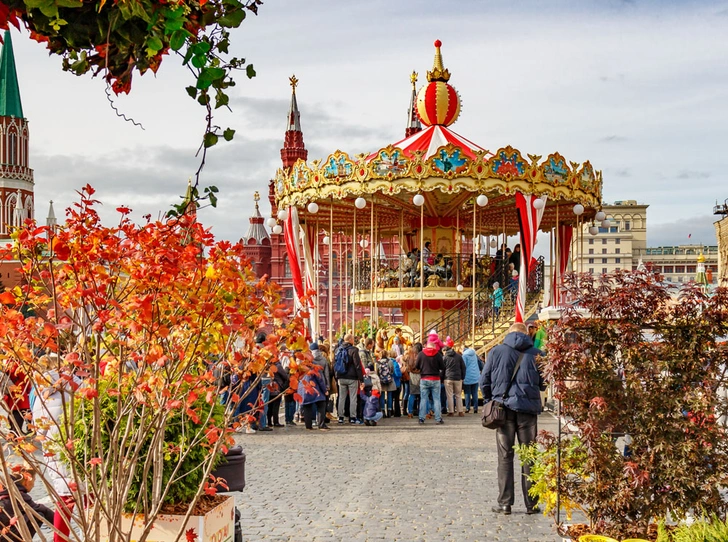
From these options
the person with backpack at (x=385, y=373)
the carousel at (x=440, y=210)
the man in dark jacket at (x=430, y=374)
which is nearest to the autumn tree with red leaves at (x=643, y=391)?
the man in dark jacket at (x=430, y=374)

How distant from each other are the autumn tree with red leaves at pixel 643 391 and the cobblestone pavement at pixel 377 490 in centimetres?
155

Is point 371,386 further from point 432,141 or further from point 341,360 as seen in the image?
point 432,141

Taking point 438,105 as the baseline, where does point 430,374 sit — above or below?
below

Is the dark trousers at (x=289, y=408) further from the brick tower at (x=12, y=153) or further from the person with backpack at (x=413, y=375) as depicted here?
the brick tower at (x=12, y=153)

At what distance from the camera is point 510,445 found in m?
8.05

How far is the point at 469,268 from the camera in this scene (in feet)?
82.9

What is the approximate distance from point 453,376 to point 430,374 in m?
1.22

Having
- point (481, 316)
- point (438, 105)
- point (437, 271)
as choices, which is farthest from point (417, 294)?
point (438, 105)

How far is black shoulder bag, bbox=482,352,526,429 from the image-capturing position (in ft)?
26.3

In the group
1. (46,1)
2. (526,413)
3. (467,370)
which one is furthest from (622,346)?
(467,370)

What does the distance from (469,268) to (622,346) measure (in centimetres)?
1960

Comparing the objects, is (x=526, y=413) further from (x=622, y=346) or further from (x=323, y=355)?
(x=323, y=355)

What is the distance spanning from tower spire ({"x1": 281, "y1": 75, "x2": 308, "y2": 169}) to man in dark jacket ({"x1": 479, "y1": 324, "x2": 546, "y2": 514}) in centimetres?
6857

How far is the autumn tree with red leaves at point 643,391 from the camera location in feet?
18.1
